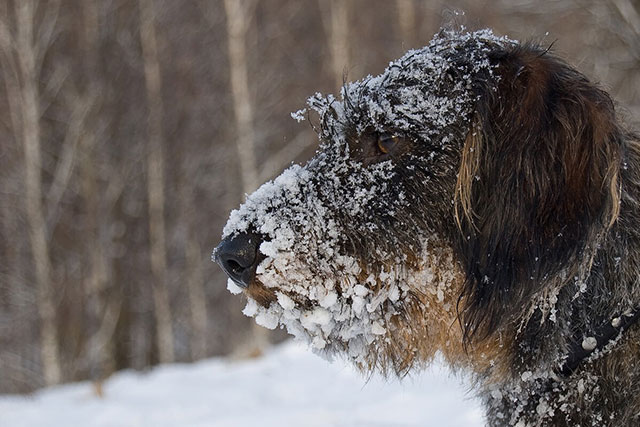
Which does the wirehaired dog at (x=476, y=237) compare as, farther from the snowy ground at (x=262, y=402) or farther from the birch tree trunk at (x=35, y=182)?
the birch tree trunk at (x=35, y=182)

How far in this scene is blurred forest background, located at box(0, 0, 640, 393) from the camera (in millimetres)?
12945

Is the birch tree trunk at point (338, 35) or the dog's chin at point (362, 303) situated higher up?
the birch tree trunk at point (338, 35)

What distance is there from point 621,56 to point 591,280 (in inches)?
528

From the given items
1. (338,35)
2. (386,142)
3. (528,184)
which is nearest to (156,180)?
(338,35)

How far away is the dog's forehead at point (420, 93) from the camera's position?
8.42 feet

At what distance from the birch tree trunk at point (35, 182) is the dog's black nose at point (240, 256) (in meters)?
11.2

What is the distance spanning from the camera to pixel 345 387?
7.34 m

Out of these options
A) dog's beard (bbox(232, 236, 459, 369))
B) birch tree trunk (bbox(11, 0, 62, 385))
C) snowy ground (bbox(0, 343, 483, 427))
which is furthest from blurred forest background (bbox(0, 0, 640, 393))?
dog's beard (bbox(232, 236, 459, 369))

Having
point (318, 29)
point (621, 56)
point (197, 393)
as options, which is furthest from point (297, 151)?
point (197, 393)

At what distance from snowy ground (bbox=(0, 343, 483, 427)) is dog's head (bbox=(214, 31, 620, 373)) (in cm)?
192

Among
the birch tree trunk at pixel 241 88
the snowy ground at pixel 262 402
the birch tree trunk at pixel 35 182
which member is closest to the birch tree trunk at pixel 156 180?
the birch tree trunk at pixel 241 88

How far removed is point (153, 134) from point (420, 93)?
12.4 m

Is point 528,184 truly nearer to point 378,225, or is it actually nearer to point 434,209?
point 434,209

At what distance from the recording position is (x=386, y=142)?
8.57 ft
